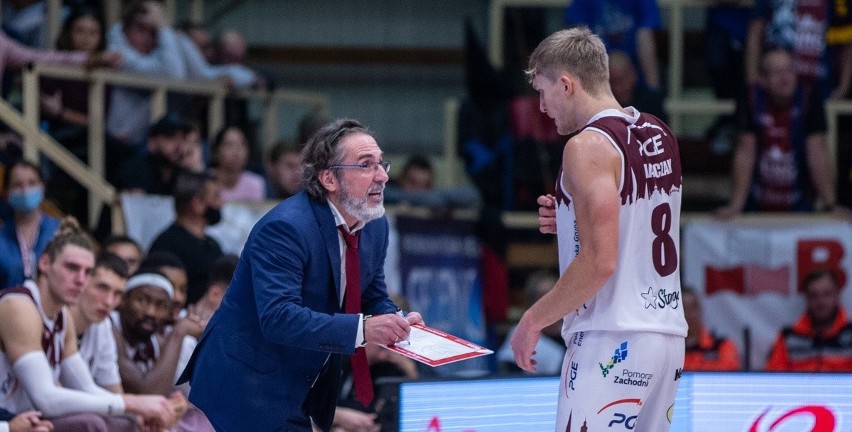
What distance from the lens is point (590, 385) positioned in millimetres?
4031

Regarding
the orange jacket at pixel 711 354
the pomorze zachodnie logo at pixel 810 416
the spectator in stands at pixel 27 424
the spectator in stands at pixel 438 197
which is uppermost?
the spectator in stands at pixel 438 197

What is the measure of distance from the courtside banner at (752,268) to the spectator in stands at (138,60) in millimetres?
3941

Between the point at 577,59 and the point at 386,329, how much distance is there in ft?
3.34

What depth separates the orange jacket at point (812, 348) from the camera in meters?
9.15

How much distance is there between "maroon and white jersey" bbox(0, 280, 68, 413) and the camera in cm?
608

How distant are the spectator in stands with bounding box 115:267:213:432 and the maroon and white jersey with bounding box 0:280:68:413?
60 centimetres

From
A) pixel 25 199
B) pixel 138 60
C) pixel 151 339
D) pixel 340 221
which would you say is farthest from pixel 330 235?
pixel 138 60

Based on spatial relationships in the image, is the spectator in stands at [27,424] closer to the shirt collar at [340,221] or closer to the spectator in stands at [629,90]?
the shirt collar at [340,221]

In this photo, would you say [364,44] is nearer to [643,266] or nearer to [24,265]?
[24,265]

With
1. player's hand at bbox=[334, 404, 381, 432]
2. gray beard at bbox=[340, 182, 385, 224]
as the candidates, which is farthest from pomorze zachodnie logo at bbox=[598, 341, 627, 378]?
player's hand at bbox=[334, 404, 381, 432]

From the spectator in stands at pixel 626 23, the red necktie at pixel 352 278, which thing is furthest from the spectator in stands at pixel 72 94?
the red necktie at pixel 352 278

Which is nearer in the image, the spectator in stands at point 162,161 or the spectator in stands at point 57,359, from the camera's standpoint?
the spectator in stands at point 57,359

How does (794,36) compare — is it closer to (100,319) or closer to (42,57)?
(42,57)

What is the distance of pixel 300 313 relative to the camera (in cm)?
412
